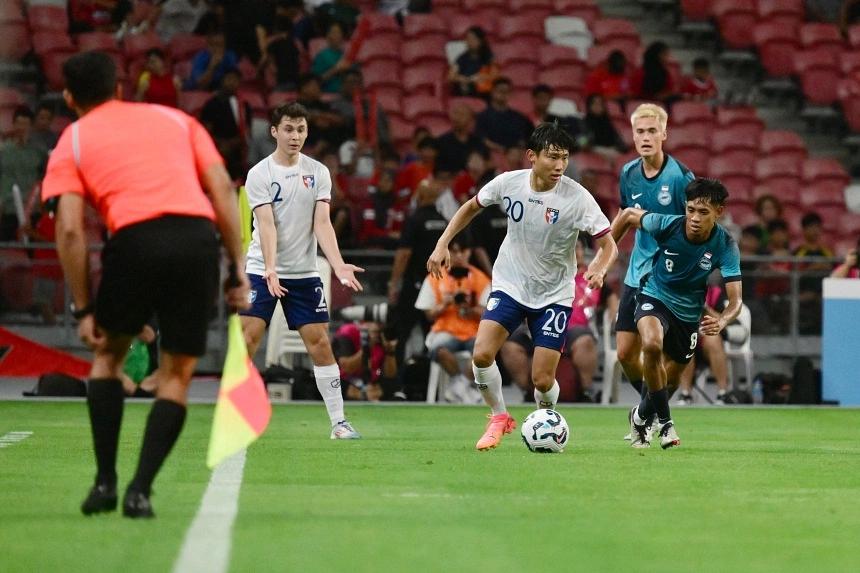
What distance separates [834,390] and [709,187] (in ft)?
24.5

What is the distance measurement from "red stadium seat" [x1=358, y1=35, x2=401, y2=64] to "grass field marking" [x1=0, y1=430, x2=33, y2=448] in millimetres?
11131

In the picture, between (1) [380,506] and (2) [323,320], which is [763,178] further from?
(1) [380,506]

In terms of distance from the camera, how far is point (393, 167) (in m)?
19.4

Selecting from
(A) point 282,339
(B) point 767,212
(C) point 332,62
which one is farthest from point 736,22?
(A) point 282,339

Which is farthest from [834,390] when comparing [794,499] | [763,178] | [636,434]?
[794,499]

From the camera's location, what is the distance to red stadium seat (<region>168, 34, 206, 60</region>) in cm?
2197

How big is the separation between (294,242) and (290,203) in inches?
11.4

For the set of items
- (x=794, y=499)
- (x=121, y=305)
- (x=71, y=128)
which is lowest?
(x=794, y=499)

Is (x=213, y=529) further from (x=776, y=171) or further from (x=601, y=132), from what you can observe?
(x=776, y=171)

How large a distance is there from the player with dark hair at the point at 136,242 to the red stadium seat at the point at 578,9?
17.5 m

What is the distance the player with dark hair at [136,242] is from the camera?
6809 mm

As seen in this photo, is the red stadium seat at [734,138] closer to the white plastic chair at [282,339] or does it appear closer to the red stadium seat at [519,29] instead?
the red stadium seat at [519,29]

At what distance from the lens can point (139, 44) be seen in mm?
21688

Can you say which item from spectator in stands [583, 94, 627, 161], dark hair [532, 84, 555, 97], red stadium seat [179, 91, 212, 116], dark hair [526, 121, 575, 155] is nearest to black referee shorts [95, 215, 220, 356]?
dark hair [526, 121, 575, 155]
